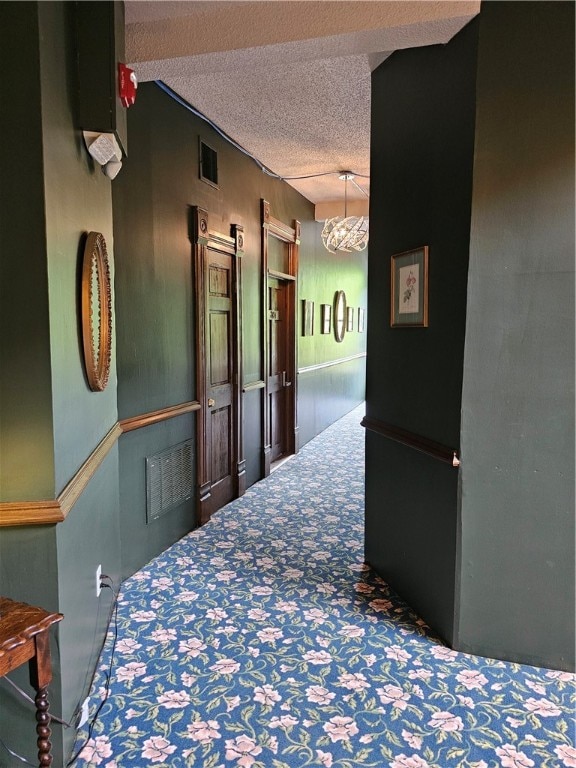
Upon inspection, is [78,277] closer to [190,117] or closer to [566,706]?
[190,117]

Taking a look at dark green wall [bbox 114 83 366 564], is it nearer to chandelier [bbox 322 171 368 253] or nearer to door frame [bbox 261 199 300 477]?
door frame [bbox 261 199 300 477]

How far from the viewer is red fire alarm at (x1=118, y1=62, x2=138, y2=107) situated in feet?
7.04

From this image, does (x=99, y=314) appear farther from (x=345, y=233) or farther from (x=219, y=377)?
(x=345, y=233)

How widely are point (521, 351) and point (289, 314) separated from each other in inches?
160

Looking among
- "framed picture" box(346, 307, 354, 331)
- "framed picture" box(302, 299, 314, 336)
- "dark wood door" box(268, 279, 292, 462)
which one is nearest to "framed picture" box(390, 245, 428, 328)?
"dark wood door" box(268, 279, 292, 462)

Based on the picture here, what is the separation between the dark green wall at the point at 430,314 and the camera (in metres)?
2.49

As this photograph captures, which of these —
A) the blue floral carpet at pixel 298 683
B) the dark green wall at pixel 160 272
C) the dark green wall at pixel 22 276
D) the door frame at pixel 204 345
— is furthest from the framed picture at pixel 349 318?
the dark green wall at pixel 22 276

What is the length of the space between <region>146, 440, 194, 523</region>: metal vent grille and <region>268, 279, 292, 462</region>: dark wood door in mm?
1898

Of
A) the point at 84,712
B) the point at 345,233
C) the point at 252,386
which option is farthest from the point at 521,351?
the point at 345,233

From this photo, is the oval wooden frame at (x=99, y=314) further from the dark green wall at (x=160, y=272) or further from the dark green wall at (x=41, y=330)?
the dark green wall at (x=160, y=272)

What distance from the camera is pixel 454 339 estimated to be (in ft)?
8.23

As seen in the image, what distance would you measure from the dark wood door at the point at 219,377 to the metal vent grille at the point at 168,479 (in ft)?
1.10

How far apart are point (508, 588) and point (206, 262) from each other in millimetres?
2900

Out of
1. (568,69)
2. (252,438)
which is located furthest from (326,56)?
(252,438)
